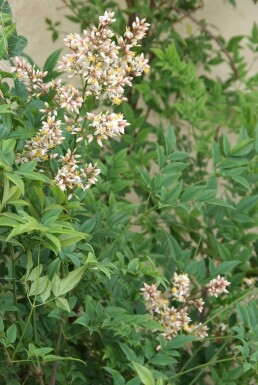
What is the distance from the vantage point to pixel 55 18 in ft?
7.91

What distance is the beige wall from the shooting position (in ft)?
6.83

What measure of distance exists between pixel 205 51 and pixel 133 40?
132cm

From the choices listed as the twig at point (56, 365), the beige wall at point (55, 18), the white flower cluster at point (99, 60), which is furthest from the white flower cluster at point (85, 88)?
the beige wall at point (55, 18)

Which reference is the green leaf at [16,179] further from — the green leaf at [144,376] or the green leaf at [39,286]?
the green leaf at [144,376]

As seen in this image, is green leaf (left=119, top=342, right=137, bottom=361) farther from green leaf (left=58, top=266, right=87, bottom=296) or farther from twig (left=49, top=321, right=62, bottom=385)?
green leaf (left=58, top=266, right=87, bottom=296)

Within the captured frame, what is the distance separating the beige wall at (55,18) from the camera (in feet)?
6.83

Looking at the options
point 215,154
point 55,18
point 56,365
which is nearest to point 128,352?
point 56,365

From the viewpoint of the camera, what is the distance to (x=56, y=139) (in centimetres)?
119

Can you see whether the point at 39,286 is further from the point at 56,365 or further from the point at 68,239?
the point at 56,365

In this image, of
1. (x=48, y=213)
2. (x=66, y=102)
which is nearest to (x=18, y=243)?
(x=48, y=213)

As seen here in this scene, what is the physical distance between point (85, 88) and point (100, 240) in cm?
32

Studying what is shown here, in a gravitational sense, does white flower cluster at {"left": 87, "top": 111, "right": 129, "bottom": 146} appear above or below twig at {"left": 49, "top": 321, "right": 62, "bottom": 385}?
above

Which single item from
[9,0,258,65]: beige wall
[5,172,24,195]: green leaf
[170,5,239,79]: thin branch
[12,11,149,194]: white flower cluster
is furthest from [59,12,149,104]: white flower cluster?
[170,5,239,79]: thin branch

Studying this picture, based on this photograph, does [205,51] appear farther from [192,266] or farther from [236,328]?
[236,328]
